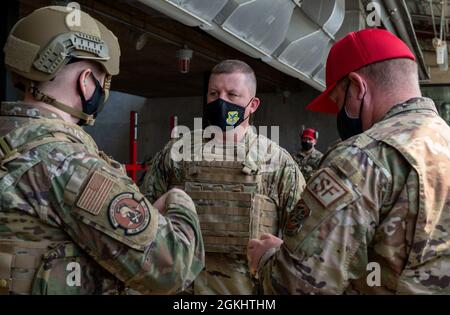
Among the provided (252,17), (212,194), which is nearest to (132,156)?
(252,17)

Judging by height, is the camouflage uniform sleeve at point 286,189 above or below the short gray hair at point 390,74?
below

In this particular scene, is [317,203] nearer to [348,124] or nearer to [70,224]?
[348,124]

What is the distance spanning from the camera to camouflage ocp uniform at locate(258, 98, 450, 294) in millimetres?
1475

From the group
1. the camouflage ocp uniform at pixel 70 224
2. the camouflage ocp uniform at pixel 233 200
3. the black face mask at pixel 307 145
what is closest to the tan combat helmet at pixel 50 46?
the camouflage ocp uniform at pixel 70 224

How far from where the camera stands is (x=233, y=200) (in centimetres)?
285

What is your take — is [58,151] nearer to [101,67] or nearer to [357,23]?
[101,67]

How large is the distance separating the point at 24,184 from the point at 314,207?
795 mm

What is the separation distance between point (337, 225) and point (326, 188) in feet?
0.35

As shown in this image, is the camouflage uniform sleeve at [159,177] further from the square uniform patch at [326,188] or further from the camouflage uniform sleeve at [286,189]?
the square uniform patch at [326,188]

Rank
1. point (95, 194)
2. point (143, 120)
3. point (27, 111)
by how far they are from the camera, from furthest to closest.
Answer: point (143, 120), point (27, 111), point (95, 194)

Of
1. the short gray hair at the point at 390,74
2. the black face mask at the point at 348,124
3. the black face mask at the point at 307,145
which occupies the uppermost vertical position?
the black face mask at the point at 307,145

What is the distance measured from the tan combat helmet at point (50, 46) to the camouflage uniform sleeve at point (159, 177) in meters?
1.28

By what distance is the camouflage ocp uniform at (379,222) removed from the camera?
147cm

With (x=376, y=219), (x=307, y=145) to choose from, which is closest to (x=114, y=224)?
(x=376, y=219)
